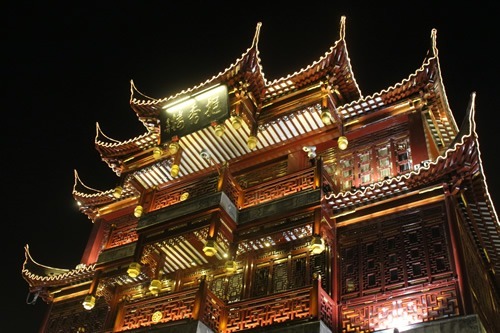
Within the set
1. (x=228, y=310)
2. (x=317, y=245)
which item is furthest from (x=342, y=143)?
(x=228, y=310)

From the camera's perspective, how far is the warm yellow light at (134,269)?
14477 mm

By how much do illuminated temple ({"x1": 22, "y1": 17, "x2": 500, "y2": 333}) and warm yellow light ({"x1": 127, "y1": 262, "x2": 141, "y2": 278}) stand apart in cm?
3

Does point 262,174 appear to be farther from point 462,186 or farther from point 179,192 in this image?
point 462,186

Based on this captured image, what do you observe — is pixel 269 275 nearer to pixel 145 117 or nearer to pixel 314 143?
pixel 314 143

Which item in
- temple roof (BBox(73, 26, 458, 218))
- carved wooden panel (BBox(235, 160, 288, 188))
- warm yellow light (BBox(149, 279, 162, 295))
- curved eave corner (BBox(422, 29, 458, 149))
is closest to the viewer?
curved eave corner (BBox(422, 29, 458, 149))

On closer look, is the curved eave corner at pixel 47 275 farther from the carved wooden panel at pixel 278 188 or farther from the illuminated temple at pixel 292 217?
the carved wooden panel at pixel 278 188

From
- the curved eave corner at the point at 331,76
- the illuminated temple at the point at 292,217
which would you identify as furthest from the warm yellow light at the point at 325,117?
the curved eave corner at the point at 331,76

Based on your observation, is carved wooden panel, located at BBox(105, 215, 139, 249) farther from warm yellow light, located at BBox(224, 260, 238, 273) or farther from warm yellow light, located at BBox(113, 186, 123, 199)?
warm yellow light, located at BBox(224, 260, 238, 273)

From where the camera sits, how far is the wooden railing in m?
11.2

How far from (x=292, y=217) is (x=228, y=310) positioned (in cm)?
284

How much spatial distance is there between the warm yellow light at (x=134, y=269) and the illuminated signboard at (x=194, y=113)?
4.06m

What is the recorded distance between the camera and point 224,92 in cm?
1639

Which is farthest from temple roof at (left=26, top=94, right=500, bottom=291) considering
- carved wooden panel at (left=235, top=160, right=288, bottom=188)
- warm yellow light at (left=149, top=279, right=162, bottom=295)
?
warm yellow light at (left=149, top=279, right=162, bottom=295)

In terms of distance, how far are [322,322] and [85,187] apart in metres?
12.2
